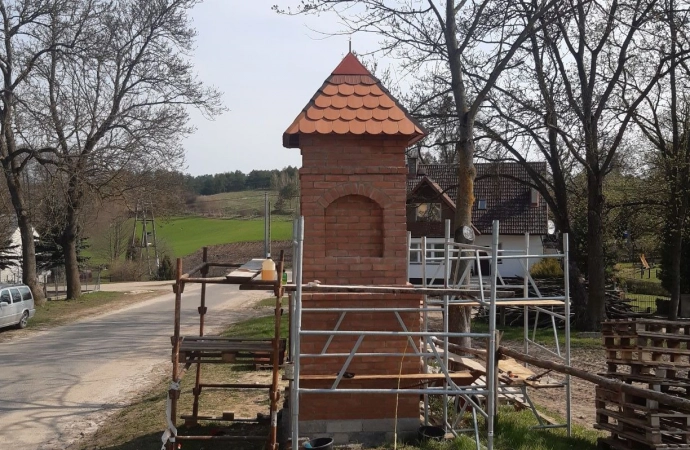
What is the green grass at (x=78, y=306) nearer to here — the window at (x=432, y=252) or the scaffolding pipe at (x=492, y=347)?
the window at (x=432, y=252)

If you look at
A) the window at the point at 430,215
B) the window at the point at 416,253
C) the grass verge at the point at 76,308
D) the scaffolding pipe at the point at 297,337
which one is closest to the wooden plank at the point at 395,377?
the scaffolding pipe at the point at 297,337

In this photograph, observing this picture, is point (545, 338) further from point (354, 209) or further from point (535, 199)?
point (535, 199)

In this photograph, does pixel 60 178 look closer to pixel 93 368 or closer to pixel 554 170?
pixel 93 368

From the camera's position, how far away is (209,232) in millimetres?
61156

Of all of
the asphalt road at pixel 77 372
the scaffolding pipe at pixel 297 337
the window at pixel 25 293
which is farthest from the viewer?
the window at pixel 25 293

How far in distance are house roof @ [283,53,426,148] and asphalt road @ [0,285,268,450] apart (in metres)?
5.13

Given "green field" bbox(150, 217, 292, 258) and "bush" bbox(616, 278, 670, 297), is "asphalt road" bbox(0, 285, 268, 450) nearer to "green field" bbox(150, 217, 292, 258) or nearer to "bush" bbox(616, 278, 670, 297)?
"bush" bbox(616, 278, 670, 297)

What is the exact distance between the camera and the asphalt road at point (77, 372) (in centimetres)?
912

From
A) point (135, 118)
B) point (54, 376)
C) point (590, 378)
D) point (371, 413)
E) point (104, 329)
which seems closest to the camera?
point (590, 378)

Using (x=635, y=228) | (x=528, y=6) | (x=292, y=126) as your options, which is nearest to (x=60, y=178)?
(x=528, y=6)

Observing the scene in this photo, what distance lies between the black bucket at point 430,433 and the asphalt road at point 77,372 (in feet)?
14.9

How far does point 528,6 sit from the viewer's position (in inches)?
541

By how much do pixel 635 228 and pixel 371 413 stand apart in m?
19.2

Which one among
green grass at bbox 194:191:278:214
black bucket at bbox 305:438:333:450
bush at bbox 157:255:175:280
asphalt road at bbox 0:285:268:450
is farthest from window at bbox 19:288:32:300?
green grass at bbox 194:191:278:214
